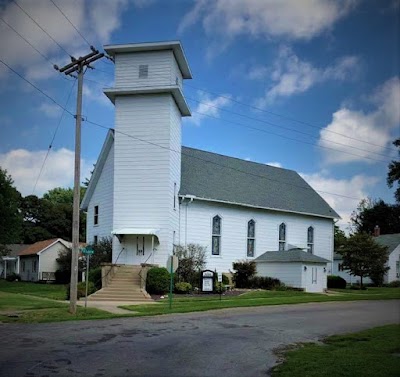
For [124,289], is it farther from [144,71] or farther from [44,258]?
[44,258]

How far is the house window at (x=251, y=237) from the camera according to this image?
39.1m

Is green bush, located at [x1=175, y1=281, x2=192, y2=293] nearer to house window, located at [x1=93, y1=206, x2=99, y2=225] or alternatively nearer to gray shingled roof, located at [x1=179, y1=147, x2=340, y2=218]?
gray shingled roof, located at [x1=179, y1=147, x2=340, y2=218]

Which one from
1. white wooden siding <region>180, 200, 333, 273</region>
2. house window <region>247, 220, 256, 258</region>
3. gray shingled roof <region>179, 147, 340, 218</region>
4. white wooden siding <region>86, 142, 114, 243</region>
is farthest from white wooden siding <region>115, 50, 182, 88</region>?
house window <region>247, 220, 256, 258</region>

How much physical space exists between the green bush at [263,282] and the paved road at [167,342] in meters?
15.8

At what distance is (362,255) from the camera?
45.6 m

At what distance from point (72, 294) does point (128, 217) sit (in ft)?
42.7

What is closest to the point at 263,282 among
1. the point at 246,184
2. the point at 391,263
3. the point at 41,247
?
the point at 246,184

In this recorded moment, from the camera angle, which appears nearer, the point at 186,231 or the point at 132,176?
the point at 132,176

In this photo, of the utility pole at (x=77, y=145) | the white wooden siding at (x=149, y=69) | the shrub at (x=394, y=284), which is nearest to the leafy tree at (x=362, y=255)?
the shrub at (x=394, y=284)

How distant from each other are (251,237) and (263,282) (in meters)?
3.98

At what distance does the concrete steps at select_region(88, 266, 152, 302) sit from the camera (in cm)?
2711

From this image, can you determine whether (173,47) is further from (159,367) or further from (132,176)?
(159,367)

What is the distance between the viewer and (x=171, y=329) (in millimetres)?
15391

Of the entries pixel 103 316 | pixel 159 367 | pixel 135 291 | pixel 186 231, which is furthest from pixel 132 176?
pixel 159 367
